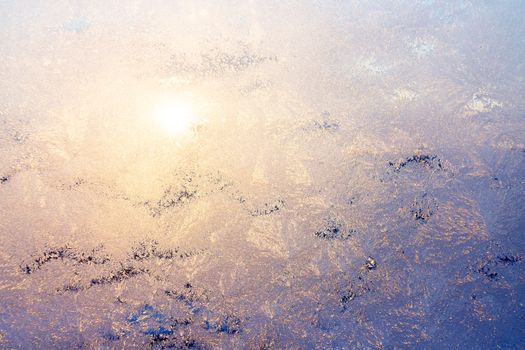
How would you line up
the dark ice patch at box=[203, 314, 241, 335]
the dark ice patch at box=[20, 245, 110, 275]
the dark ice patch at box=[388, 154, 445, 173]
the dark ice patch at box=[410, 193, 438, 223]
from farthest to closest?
the dark ice patch at box=[388, 154, 445, 173] < the dark ice patch at box=[410, 193, 438, 223] < the dark ice patch at box=[20, 245, 110, 275] < the dark ice patch at box=[203, 314, 241, 335]

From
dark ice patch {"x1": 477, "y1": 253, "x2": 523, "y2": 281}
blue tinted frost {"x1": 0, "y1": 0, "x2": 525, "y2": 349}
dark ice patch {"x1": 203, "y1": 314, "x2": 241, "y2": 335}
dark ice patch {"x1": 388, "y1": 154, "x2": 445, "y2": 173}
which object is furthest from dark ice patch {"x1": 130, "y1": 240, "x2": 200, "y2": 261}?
dark ice patch {"x1": 477, "y1": 253, "x2": 523, "y2": 281}

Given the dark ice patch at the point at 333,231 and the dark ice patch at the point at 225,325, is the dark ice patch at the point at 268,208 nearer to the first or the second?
the dark ice patch at the point at 333,231

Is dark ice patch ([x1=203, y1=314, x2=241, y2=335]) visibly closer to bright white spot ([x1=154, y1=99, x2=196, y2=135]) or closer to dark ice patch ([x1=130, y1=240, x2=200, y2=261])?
dark ice patch ([x1=130, y1=240, x2=200, y2=261])

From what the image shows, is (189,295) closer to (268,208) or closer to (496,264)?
(268,208)

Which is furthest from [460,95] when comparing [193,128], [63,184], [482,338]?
[63,184]

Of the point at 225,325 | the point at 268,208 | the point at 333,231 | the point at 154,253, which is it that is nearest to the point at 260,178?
the point at 268,208

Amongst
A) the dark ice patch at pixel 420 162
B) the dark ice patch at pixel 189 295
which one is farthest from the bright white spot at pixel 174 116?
the dark ice patch at pixel 420 162
